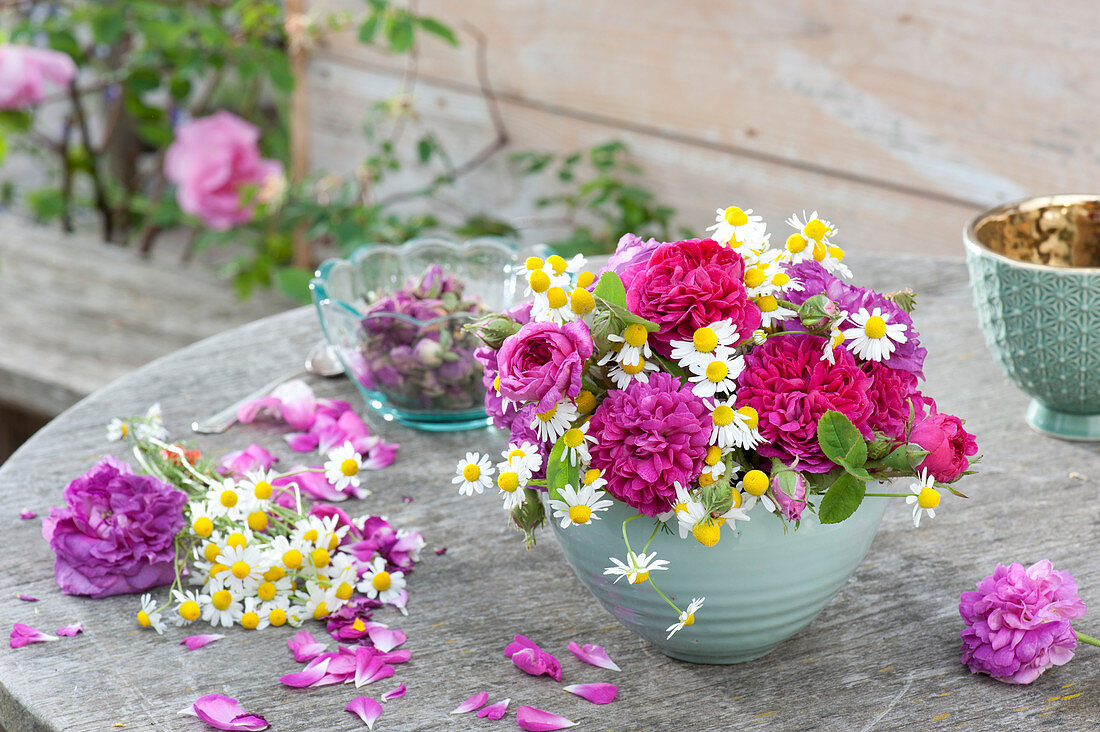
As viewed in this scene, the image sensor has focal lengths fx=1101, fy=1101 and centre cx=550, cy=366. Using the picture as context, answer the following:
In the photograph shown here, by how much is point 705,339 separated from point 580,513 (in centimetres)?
12

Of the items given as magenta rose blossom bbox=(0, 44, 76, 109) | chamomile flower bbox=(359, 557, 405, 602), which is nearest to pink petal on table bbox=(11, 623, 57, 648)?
chamomile flower bbox=(359, 557, 405, 602)

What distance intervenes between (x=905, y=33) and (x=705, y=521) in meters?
1.40

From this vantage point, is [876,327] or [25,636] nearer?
[876,327]

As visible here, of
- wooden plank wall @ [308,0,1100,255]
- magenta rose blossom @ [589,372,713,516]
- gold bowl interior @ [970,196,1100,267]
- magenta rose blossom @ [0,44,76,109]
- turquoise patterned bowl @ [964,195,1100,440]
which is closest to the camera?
magenta rose blossom @ [589,372,713,516]

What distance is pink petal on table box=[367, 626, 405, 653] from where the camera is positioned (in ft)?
2.41

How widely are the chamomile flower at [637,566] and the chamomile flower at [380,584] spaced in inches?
8.2

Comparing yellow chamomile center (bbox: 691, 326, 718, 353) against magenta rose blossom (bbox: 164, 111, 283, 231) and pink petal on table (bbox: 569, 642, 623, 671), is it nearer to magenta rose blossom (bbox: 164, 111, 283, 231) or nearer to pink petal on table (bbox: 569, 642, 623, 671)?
pink petal on table (bbox: 569, 642, 623, 671)

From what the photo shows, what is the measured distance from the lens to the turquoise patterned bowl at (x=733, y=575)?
64 centimetres

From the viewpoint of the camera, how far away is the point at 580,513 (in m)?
0.61

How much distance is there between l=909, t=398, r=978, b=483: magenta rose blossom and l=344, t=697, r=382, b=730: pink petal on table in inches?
13.9

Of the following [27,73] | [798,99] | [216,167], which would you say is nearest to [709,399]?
[798,99]

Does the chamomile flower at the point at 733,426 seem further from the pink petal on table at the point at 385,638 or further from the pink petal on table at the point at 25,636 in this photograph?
the pink petal on table at the point at 25,636

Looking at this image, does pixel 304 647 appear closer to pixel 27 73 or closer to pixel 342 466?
pixel 342 466

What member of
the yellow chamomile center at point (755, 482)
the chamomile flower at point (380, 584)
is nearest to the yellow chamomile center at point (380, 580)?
the chamomile flower at point (380, 584)
